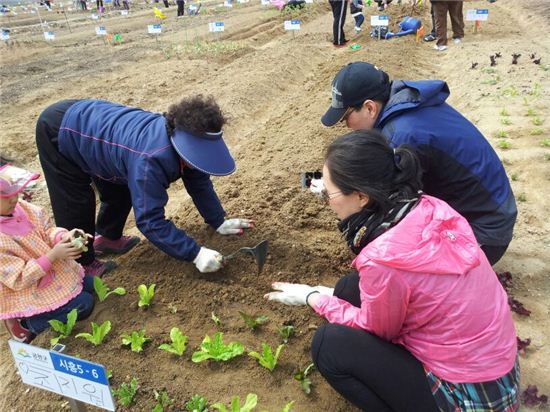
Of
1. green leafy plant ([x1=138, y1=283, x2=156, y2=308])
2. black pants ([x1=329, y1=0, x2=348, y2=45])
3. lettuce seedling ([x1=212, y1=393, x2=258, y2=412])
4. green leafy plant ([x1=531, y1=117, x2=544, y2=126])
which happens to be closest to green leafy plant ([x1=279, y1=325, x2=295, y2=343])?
lettuce seedling ([x1=212, y1=393, x2=258, y2=412])

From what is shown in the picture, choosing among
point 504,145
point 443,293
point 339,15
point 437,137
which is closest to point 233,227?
point 437,137

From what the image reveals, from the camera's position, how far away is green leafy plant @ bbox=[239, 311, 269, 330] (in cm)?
274

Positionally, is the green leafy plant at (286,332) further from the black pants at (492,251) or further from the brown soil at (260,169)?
the black pants at (492,251)

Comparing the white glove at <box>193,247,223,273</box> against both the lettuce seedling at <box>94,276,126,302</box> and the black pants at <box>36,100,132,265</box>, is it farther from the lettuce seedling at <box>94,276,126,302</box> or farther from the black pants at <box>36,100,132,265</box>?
the black pants at <box>36,100,132,265</box>

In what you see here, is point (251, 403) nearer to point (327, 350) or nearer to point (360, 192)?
point (327, 350)

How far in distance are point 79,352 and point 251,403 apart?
1.20 meters

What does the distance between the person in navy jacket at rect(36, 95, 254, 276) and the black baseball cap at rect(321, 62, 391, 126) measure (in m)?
0.73

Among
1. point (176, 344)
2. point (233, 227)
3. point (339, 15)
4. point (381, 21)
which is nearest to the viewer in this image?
point (176, 344)

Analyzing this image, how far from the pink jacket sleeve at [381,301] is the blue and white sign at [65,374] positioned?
107 cm

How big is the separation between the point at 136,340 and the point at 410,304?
168 cm

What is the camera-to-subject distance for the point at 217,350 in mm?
2539

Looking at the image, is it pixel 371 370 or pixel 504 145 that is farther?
pixel 504 145

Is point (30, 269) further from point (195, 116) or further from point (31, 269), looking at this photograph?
point (195, 116)

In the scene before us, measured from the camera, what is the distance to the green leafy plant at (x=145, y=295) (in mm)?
2969
